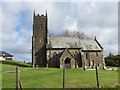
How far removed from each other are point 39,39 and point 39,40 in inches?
13.4

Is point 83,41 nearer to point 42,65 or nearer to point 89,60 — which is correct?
point 89,60

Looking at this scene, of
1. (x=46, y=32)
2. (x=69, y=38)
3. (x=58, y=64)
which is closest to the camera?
(x=58, y=64)

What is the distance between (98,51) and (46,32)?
20.1m

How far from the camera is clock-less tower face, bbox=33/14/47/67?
159 ft

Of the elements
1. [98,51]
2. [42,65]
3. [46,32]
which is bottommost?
[42,65]

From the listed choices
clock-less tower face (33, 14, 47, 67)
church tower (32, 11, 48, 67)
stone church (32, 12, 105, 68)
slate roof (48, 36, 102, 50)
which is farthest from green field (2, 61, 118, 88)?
slate roof (48, 36, 102, 50)

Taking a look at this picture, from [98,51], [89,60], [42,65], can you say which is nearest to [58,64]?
[42,65]

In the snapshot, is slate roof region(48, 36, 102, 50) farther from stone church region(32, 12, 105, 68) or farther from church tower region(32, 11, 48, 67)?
church tower region(32, 11, 48, 67)

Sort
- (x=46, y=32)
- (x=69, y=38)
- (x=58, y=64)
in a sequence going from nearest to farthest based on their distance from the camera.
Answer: (x=58, y=64)
(x=46, y=32)
(x=69, y=38)

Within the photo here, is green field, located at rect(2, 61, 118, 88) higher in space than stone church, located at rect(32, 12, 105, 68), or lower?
lower

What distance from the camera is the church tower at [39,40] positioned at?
48.4 metres

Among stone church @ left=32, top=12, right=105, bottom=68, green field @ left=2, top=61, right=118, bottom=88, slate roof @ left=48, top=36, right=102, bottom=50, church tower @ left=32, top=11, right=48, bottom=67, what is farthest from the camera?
slate roof @ left=48, top=36, right=102, bottom=50

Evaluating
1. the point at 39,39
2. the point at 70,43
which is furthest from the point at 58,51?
the point at 39,39

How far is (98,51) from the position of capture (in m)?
54.0
